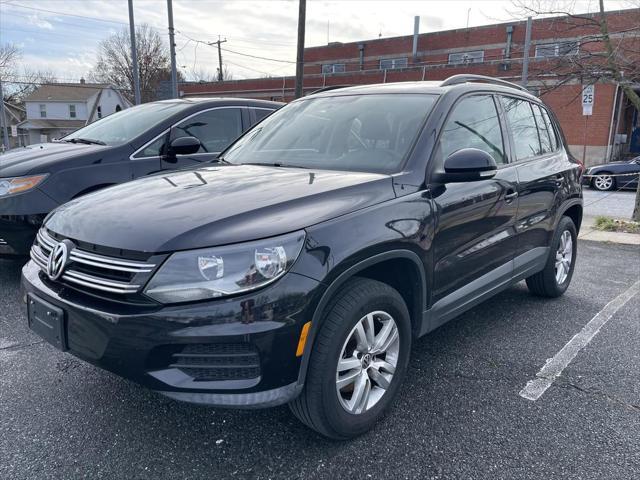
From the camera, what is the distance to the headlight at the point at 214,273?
2.02 m

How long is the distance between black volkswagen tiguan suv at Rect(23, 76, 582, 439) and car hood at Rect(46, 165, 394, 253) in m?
0.01

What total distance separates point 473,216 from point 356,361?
130cm

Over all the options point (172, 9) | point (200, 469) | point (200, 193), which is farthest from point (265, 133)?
point (172, 9)

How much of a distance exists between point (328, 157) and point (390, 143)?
402 mm

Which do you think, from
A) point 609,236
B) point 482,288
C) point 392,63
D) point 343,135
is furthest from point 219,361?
point 392,63

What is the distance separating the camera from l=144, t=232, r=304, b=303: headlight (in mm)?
2016

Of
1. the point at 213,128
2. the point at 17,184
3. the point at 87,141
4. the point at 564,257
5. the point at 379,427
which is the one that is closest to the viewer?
the point at 379,427

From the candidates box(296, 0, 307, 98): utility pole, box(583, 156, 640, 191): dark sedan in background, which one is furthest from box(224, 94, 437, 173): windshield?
box(583, 156, 640, 191): dark sedan in background

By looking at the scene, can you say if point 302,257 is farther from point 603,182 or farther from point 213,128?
point 603,182

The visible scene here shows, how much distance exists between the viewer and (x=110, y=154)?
15.6ft

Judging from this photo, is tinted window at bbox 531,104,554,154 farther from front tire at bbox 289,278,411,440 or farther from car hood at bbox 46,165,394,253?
front tire at bbox 289,278,411,440

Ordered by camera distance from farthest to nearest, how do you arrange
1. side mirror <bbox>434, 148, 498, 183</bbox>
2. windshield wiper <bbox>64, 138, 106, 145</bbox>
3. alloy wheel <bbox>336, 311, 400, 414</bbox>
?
windshield wiper <bbox>64, 138, 106, 145</bbox>
side mirror <bbox>434, 148, 498, 183</bbox>
alloy wheel <bbox>336, 311, 400, 414</bbox>

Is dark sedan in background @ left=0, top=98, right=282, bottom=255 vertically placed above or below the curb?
above

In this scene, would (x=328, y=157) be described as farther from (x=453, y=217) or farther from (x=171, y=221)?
(x=171, y=221)
